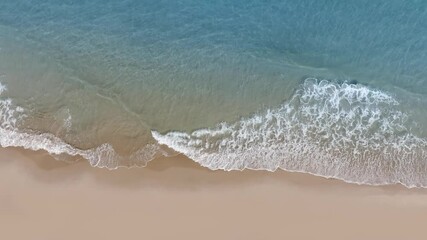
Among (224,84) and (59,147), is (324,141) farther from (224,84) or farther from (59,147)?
(59,147)

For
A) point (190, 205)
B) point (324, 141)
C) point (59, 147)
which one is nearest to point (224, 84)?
point (324, 141)

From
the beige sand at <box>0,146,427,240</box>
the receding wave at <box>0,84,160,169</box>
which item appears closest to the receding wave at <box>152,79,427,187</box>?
the beige sand at <box>0,146,427,240</box>

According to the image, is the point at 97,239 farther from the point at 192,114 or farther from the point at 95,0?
the point at 95,0

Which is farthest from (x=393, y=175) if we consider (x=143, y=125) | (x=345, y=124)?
(x=143, y=125)

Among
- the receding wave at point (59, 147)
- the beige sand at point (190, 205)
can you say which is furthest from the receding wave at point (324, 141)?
the receding wave at point (59, 147)

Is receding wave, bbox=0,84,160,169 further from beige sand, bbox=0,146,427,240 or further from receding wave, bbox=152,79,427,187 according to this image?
receding wave, bbox=152,79,427,187

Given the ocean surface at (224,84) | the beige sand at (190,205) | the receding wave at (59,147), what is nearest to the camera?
the beige sand at (190,205)

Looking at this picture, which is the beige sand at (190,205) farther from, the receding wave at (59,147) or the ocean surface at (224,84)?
the ocean surface at (224,84)
